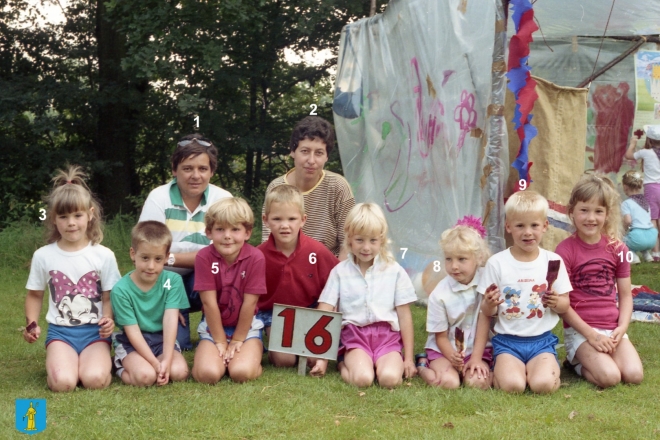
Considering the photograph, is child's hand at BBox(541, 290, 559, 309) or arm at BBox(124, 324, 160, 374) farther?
arm at BBox(124, 324, 160, 374)

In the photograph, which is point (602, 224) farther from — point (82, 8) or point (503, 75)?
point (82, 8)

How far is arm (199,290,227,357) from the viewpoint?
4402 millimetres

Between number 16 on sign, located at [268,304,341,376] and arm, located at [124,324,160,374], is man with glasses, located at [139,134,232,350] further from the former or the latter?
number 16 on sign, located at [268,304,341,376]

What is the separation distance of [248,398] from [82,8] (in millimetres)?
9164

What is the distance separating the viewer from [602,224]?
4371 millimetres

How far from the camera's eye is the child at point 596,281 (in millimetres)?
4219

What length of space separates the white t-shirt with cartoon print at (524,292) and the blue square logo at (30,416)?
220 centimetres

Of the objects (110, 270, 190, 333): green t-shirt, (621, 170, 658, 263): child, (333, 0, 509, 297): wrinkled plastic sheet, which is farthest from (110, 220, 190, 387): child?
(621, 170, 658, 263): child

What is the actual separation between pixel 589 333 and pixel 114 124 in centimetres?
872

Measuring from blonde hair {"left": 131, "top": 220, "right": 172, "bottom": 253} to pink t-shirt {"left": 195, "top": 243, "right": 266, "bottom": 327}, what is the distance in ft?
0.74

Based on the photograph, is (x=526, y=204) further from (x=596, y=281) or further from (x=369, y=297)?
(x=369, y=297)

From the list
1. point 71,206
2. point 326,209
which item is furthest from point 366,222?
point 71,206

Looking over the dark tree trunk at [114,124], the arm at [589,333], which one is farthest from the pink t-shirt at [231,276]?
the dark tree trunk at [114,124]

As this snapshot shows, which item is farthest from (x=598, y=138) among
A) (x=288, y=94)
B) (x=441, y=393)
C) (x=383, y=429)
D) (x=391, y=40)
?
(x=383, y=429)
